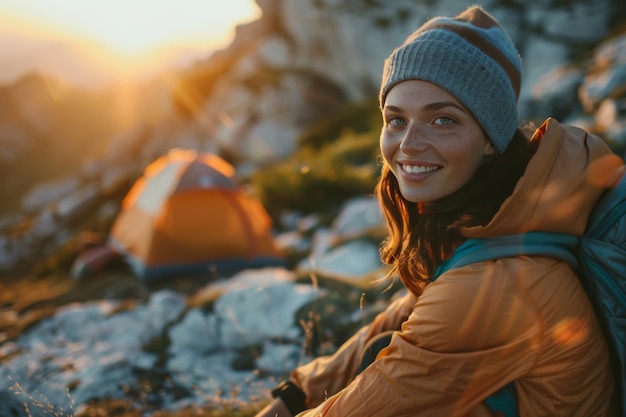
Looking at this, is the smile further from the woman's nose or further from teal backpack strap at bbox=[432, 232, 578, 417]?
teal backpack strap at bbox=[432, 232, 578, 417]

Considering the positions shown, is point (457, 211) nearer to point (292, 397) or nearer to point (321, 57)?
point (292, 397)

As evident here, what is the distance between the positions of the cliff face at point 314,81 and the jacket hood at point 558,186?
6.30 metres

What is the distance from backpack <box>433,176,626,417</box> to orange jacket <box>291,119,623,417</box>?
0.11 ft

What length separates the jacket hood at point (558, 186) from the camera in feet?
5.46

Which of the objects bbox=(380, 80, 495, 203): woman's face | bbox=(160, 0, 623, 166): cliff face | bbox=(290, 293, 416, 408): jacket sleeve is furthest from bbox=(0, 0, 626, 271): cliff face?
bbox=(380, 80, 495, 203): woman's face

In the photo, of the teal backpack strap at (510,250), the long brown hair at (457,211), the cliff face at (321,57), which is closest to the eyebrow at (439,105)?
the long brown hair at (457,211)

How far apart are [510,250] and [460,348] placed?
0.40 metres

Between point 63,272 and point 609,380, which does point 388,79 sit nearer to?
point 609,380

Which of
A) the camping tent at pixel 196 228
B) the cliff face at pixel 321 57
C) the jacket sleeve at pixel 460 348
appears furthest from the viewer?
the cliff face at pixel 321 57

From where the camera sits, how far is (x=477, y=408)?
5.67 feet

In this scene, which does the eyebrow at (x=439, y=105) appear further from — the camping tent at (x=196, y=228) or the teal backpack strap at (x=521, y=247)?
the camping tent at (x=196, y=228)

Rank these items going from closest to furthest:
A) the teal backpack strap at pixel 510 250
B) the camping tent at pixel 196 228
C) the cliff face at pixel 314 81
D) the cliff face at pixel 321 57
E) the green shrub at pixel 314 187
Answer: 1. the teal backpack strap at pixel 510 250
2. the camping tent at pixel 196 228
3. the cliff face at pixel 314 81
4. the green shrub at pixel 314 187
5. the cliff face at pixel 321 57

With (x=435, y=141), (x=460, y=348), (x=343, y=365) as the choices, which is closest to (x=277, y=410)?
(x=343, y=365)

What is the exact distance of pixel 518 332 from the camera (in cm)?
155
